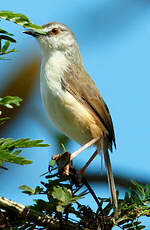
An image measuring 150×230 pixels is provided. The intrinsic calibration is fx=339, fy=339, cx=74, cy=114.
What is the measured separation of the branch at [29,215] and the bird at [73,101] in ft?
6.57

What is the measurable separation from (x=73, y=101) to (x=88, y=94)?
1.27ft

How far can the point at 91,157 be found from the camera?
459 cm

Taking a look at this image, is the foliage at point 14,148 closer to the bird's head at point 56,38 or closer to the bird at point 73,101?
the bird at point 73,101

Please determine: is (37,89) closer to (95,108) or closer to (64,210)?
(95,108)

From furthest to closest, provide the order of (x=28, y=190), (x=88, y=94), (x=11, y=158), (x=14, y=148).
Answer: (x=88, y=94) → (x=28, y=190) → (x=14, y=148) → (x=11, y=158)

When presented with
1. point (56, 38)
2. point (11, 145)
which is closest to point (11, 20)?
point (11, 145)

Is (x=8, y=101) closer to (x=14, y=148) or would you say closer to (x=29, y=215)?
(x=14, y=148)

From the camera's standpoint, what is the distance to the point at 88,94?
15.1 ft

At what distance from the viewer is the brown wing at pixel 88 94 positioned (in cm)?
449

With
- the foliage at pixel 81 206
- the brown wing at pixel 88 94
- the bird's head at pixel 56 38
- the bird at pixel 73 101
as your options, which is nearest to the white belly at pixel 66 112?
the bird at pixel 73 101

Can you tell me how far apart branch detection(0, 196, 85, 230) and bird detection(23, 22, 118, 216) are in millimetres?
2003

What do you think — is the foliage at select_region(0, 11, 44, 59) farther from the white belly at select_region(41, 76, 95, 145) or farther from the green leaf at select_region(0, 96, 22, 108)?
the white belly at select_region(41, 76, 95, 145)

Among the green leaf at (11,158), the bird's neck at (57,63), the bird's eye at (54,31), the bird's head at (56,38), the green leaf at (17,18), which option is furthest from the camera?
the bird's eye at (54,31)

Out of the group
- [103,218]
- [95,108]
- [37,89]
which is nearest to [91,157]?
[95,108]
